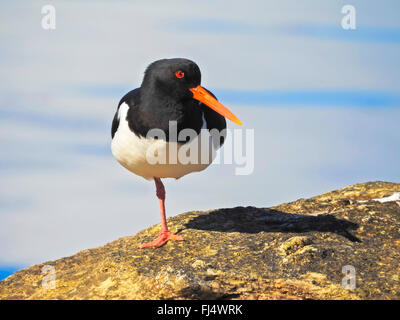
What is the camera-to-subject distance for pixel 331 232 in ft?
23.7

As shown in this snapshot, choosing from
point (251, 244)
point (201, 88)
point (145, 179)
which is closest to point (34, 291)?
point (145, 179)

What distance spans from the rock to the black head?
2180 mm

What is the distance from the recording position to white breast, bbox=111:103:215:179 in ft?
22.4

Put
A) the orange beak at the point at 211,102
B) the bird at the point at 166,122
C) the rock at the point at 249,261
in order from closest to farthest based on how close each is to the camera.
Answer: the rock at the point at 249,261 → the bird at the point at 166,122 → the orange beak at the point at 211,102

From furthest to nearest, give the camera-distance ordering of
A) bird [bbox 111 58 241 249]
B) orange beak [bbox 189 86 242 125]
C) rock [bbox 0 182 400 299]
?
orange beak [bbox 189 86 242 125]
bird [bbox 111 58 241 249]
rock [bbox 0 182 400 299]

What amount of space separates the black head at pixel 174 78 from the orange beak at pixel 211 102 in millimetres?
99

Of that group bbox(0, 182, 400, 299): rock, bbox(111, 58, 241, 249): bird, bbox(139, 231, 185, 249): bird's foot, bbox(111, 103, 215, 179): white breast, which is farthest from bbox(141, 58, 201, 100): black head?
bbox(0, 182, 400, 299): rock

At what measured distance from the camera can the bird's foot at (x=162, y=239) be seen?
7.22m

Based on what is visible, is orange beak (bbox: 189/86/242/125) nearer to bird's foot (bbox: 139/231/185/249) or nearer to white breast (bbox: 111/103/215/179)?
white breast (bbox: 111/103/215/179)

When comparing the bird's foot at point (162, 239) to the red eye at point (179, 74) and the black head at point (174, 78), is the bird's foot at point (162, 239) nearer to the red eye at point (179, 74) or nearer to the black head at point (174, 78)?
the black head at point (174, 78)

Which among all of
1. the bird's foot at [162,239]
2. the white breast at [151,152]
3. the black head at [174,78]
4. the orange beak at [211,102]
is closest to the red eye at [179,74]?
the black head at [174,78]
